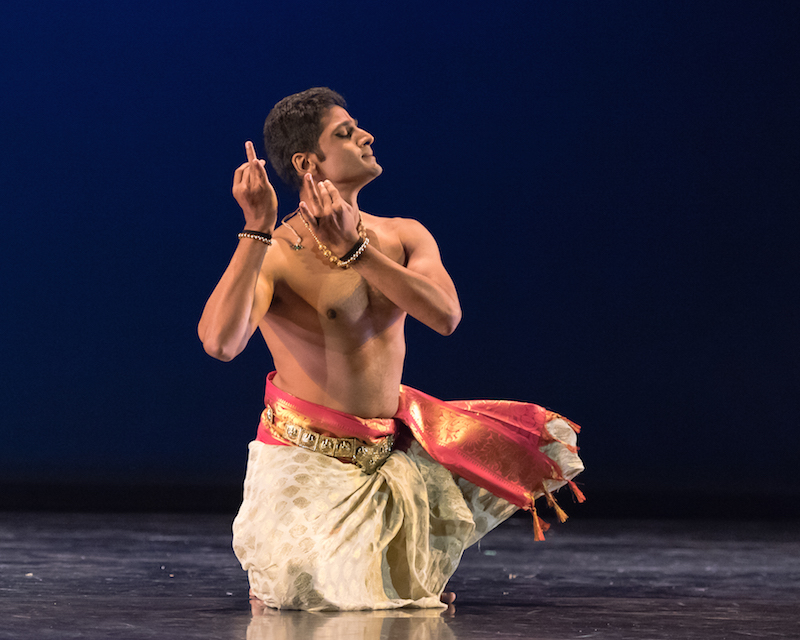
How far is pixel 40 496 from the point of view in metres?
4.32

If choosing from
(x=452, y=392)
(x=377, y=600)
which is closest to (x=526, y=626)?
(x=377, y=600)

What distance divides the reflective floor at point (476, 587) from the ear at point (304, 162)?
3.11ft

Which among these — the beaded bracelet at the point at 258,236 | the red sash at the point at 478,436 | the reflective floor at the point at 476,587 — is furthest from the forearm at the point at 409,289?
the reflective floor at the point at 476,587

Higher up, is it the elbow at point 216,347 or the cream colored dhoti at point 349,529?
the elbow at point 216,347

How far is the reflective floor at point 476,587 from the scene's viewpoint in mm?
1677

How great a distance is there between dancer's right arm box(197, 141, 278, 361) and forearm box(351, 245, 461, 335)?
0.62 ft

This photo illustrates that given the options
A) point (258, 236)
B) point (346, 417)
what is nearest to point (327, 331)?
point (346, 417)

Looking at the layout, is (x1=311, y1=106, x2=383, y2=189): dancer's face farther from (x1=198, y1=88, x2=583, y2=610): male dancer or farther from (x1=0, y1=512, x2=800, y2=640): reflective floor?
(x1=0, y1=512, x2=800, y2=640): reflective floor

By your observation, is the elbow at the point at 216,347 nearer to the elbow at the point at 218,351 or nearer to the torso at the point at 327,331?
the elbow at the point at 218,351

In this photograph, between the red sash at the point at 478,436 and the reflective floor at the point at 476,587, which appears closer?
the reflective floor at the point at 476,587

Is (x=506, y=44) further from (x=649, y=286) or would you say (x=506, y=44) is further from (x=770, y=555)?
(x=770, y=555)

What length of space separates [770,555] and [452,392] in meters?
1.69

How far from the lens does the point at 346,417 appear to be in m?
2.07

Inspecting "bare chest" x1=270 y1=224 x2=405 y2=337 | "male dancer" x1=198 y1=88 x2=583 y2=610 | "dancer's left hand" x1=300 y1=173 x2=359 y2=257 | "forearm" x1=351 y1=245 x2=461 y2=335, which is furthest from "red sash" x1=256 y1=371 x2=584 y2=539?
"dancer's left hand" x1=300 y1=173 x2=359 y2=257
